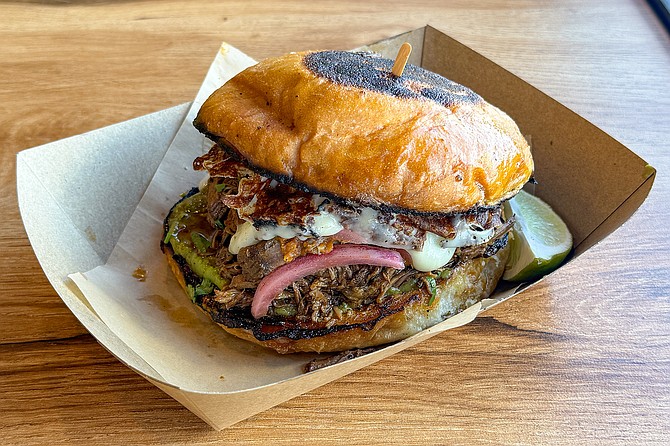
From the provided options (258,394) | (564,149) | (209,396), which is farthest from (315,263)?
(564,149)

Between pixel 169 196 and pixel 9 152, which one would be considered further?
pixel 9 152

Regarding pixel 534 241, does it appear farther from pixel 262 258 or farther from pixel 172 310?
pixel 172 310

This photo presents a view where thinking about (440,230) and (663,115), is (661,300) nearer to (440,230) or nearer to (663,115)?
(440,230)

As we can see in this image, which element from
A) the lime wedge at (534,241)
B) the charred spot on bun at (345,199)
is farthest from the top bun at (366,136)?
the lime wedge at (534,241)

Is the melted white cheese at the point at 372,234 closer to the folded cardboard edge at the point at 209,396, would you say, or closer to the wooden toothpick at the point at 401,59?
the folded cardboard edge at the point at 209,396

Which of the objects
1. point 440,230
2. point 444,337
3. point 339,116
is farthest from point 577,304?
point 339,116

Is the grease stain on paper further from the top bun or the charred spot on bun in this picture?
the top bun
